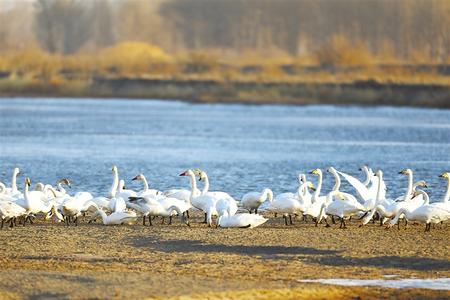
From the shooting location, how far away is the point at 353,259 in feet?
40.5

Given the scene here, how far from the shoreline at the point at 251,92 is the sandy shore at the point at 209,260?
107ft

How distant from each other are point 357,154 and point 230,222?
1523 centimetres

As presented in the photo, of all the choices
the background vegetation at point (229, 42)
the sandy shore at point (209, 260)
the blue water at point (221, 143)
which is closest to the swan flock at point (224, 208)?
the sandy shore at point (209, 260)

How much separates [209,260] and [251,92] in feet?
133

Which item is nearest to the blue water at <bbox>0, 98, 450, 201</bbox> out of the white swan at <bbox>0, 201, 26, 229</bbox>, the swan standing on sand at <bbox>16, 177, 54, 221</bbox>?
the swan standing on sand at <bbox>16, 177, 54, 221</bbox>

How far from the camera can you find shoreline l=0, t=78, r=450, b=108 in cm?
4816

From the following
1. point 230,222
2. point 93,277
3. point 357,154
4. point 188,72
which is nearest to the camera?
point 93,277

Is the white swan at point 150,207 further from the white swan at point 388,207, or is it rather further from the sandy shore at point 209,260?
the white swan at point 388,207

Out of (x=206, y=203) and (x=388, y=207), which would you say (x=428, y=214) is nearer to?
(x=388, y=207)

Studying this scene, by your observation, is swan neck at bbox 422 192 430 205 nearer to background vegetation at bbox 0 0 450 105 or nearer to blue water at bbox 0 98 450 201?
blue water at bbox 0 98 450 201

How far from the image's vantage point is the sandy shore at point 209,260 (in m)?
10.6

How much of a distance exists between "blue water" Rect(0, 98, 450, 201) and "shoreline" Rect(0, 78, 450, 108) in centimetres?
48

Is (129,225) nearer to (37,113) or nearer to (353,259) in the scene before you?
(353,259)

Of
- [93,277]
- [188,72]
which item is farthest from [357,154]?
[188,72]
